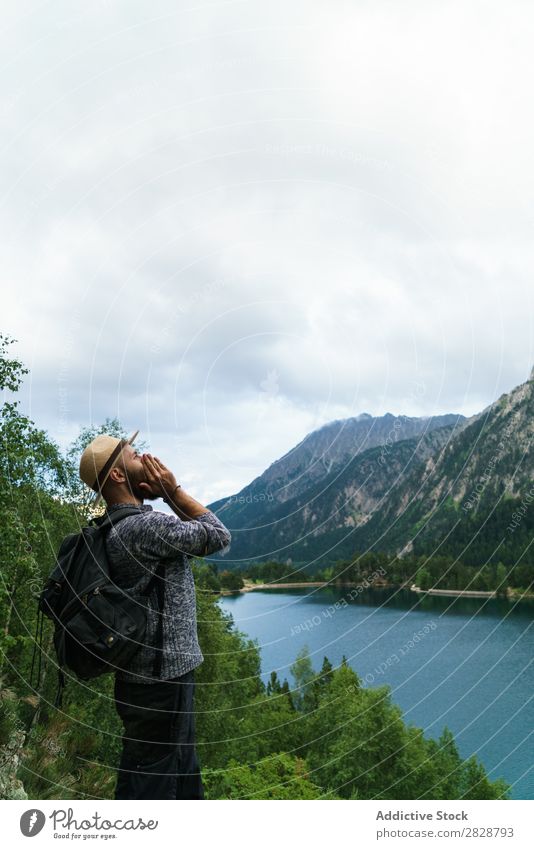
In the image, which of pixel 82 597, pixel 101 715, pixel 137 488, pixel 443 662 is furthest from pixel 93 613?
pixel 443 662

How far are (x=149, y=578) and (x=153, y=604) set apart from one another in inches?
4.9

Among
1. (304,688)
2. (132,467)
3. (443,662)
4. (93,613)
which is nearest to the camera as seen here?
(93,613)

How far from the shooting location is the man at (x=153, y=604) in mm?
3111

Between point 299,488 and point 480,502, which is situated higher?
point 480,502

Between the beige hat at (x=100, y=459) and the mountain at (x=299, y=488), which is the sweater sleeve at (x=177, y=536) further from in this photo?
the mountain at (x=299, y=488)

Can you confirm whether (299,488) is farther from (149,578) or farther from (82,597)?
(82,597)

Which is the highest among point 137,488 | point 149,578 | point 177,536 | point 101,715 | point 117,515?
point 137,488

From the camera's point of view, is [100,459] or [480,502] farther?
[480,502]

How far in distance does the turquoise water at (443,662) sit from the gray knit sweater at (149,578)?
80.2ft

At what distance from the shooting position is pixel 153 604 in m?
3.13

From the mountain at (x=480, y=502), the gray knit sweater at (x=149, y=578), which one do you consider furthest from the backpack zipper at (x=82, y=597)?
the mountain at (x=480, y=502)

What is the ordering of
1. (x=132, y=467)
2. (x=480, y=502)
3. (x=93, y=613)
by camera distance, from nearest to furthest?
1. (x=93, y=613)
2. (x=132, y=467)
3. (x=480, y=502)

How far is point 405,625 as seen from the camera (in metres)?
70.3

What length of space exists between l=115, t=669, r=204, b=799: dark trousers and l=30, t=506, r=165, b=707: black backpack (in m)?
0.15
